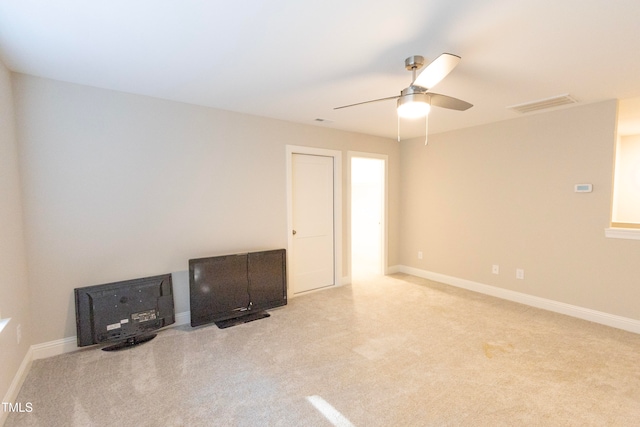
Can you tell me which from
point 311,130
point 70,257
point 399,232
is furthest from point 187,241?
point 399,232

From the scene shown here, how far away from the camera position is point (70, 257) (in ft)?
8.74

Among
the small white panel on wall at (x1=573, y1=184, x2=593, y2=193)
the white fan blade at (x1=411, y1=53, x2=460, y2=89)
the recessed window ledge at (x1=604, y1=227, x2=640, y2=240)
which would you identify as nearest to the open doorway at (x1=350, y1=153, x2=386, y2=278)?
the small white panel on wall at (x1=573, y1=184, x2=593, y2=193)

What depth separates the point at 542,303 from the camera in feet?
12.2

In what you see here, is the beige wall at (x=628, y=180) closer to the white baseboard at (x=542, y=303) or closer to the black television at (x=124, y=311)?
the white baseboard at (x=542, y=303)

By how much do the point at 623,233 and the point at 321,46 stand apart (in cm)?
360

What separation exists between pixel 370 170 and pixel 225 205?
3.89 m

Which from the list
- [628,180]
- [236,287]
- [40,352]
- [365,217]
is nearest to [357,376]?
[236,287]

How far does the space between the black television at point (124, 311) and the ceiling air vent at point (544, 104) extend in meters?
4.26

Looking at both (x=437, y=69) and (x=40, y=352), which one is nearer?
(x=437, y=69)

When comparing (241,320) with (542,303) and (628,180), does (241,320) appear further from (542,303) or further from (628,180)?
(628,180)

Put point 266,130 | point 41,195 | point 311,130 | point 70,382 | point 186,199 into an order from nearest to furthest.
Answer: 1. point 70,382
2. point 41,195
3. point 186,199
4. point 266,130
5. point 311,130

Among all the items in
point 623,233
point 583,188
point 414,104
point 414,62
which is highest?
point 414,62

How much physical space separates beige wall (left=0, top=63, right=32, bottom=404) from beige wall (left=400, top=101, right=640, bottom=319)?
4.94 metres

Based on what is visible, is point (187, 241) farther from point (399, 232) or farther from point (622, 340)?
point (622, 340)
